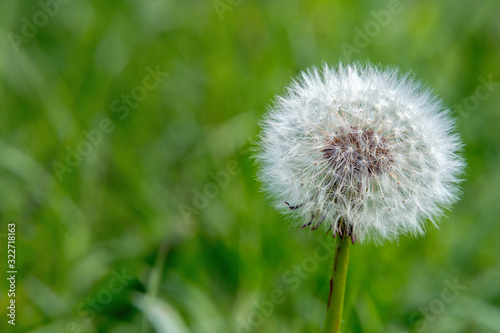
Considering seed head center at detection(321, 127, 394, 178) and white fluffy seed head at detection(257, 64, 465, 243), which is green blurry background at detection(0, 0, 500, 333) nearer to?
white fluffy seed head at detection(257, 64, 465, 243)

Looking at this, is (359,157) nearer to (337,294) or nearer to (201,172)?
(337,294)

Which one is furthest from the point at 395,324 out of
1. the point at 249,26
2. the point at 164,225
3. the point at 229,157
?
the point at 249,26

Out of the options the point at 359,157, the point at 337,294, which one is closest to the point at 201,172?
the point at 359,157

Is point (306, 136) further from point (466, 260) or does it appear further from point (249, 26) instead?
point (249, 26)

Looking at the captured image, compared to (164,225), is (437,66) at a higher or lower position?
higher

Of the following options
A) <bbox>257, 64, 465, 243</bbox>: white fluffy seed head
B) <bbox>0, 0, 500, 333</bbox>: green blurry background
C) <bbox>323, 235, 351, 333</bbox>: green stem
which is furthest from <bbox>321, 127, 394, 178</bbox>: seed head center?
<bbox>0, 0, 500, 333</bbox>: green blurry background

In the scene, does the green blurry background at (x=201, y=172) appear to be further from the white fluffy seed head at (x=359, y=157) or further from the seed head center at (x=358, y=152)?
the seed head center at (x=358, y=152)
